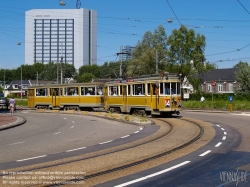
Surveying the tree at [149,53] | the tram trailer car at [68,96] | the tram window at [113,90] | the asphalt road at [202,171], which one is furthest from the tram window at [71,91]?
the tree at [149,53]

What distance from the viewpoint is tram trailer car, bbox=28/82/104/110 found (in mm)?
39188

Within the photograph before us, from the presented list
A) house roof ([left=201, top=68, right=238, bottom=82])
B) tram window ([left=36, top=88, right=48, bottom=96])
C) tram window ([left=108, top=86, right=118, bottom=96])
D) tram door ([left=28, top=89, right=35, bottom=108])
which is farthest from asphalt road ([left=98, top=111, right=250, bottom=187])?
house roof ([left=201, top=68, right=238, bottom=82])

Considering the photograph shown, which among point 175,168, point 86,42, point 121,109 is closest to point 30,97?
point 121,109

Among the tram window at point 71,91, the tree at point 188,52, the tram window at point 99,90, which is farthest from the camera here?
the tree at point 188,52

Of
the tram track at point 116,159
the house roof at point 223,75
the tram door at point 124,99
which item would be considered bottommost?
the tram track at point 116,159

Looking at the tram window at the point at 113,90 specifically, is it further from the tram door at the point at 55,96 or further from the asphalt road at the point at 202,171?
the asphalt road at the point at 202,171

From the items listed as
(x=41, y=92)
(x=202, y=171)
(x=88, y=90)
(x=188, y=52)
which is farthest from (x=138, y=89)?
(x=188, y=52)

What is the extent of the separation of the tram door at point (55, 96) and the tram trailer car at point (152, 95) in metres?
12.1

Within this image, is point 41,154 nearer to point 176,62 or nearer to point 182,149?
point 182,149

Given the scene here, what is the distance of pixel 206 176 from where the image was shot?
29.4 ft

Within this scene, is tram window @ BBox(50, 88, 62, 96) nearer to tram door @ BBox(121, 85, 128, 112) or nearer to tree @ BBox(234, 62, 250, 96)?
tram door @ BBox(121, 85, 128, 112)

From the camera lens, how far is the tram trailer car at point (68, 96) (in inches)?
1543

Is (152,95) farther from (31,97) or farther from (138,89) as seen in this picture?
(31,97)

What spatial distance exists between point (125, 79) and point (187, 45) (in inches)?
1379
